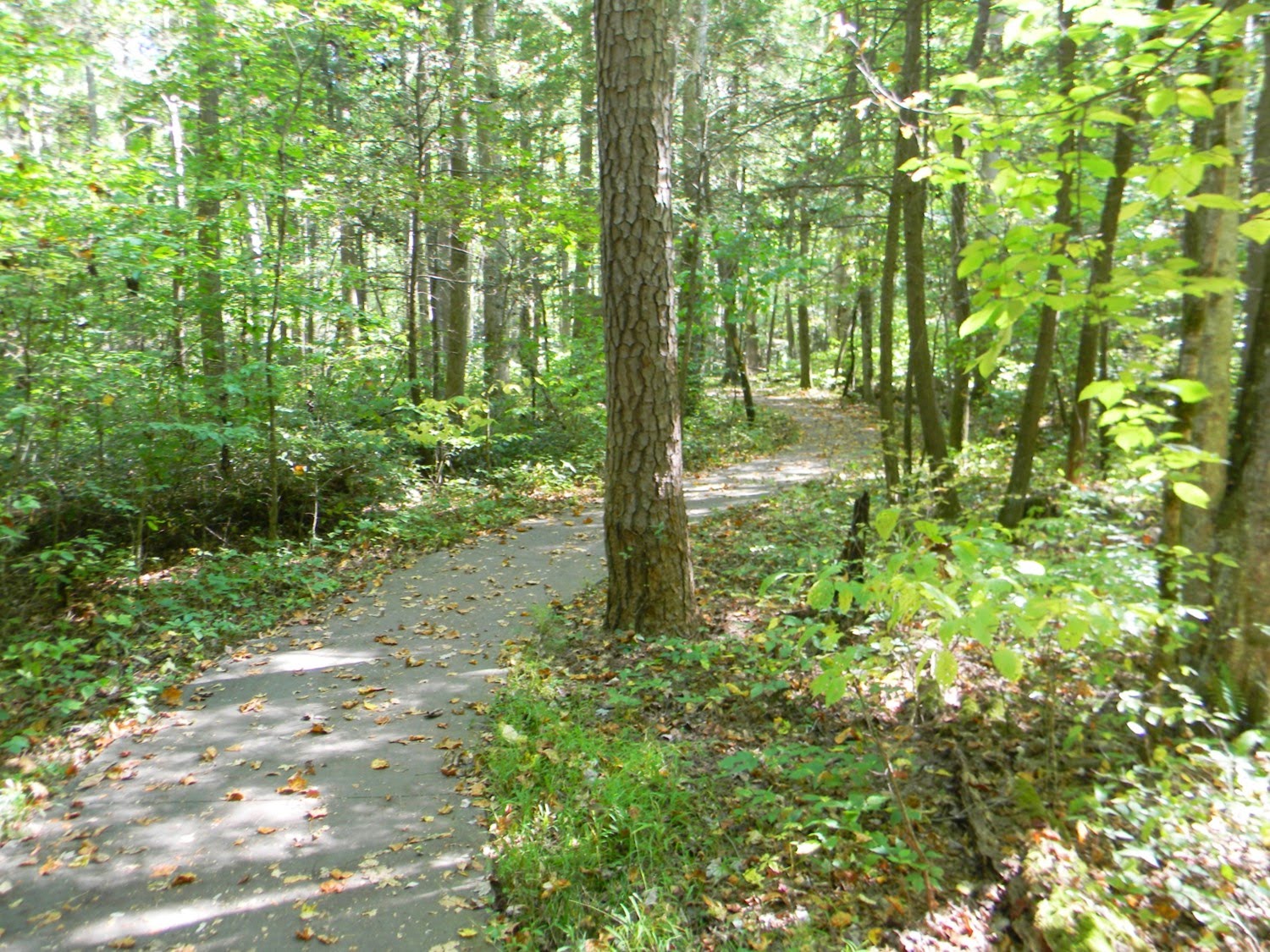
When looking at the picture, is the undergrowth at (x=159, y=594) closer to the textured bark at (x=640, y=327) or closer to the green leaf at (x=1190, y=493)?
the textured bark at (x=640, y=327)

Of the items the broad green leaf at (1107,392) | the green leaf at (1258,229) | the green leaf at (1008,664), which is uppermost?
the green leaf at (1258,229)

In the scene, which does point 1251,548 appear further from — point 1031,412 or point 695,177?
point 695,177

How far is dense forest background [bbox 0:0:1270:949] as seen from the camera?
3607 millimetres

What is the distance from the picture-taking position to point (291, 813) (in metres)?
4.62

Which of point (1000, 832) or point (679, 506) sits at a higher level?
point (679, 506)

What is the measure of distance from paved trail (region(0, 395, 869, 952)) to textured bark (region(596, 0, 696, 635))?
5.07 feet

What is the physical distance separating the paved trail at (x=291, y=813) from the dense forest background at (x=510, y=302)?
892 mm

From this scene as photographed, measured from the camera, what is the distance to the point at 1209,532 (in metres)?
4.68

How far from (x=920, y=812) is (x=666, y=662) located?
248 cm

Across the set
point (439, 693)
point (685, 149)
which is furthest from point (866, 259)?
point (439, 693)

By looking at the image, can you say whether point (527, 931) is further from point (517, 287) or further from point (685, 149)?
point (685, 149)

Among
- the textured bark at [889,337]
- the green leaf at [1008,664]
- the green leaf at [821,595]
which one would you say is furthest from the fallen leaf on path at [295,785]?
the textured bark at [889,337]

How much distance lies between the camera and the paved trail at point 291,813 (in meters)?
3.76

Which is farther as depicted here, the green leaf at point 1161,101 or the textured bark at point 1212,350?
the textured bark at point 1212,350
